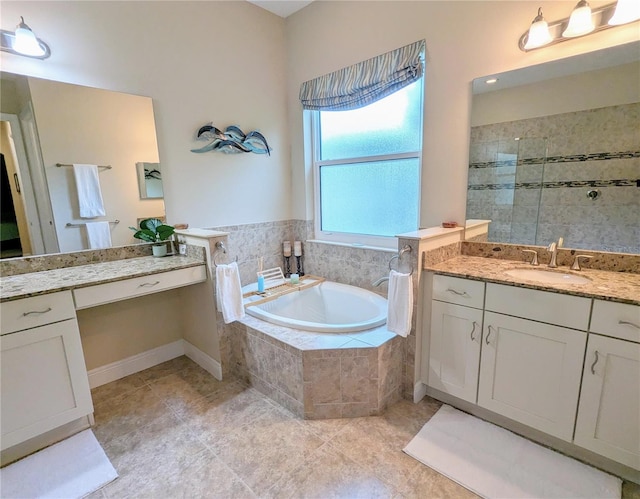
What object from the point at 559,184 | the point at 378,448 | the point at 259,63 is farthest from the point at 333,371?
the point at 259,63

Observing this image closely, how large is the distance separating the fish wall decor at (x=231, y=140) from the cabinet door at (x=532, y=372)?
2282 millimetres

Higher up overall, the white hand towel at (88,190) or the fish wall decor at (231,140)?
the fish wall decor at (231,140)

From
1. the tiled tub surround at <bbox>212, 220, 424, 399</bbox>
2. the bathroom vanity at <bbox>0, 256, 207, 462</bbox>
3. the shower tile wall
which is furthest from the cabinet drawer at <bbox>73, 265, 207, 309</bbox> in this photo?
the shower tile wall

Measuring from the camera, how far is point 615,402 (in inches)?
52.9

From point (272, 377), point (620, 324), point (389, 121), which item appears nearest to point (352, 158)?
point (389, 121)

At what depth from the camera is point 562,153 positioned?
1769 mm

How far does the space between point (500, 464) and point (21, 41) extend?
10.8 ft

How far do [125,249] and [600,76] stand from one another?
3.06 m

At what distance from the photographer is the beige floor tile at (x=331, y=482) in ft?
4.54

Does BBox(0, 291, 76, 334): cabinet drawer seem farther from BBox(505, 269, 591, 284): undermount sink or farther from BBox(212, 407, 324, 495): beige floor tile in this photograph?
BBox(505, 269, 591, 284): undermount sink

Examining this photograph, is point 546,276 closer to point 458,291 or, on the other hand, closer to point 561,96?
point 458,291

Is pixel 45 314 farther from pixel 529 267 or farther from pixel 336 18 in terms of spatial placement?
pixel 336 18

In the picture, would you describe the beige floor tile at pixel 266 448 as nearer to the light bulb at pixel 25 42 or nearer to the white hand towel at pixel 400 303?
the white hand towel at pixel 400 303

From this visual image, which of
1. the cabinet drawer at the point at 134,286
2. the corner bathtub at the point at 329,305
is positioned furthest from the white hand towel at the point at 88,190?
the corner bathtub at the point at 329,305
